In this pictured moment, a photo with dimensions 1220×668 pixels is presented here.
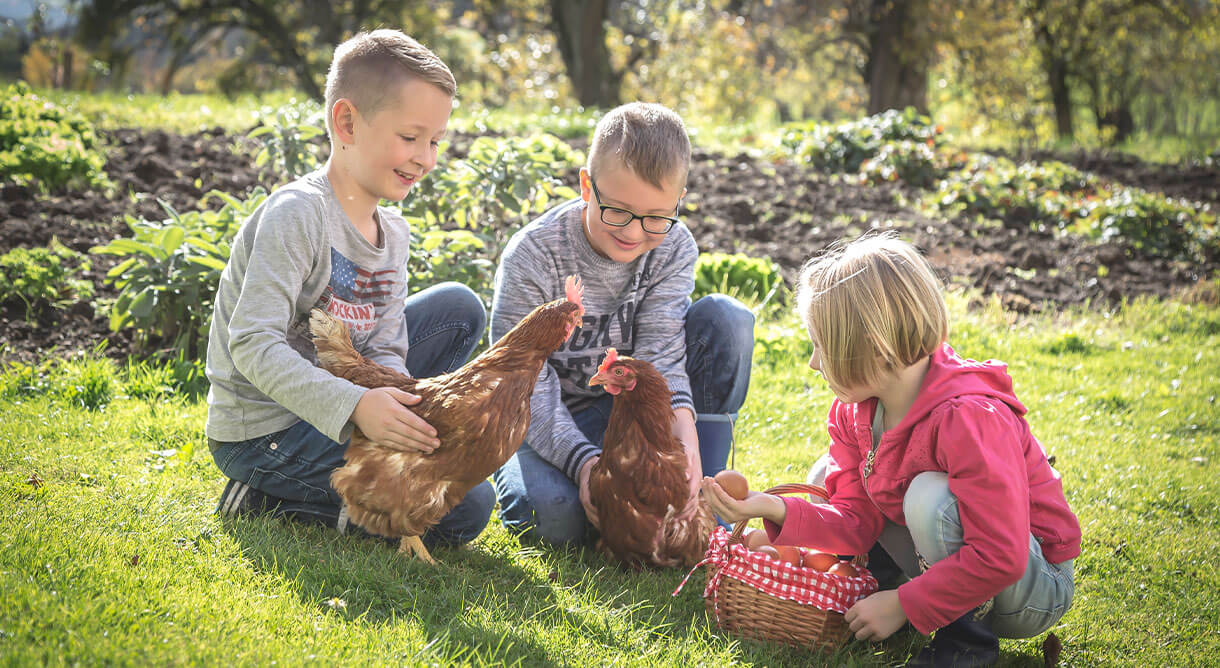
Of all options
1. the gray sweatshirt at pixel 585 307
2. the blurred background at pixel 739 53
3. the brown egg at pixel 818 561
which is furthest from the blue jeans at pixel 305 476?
the blurred background at pixel 739 53

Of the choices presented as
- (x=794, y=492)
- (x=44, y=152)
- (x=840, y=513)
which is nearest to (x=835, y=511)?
(x=840, y=513)

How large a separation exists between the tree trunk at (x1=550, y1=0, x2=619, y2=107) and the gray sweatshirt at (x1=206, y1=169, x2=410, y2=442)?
1440cm

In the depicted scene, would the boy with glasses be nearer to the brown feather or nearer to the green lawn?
the green lawn

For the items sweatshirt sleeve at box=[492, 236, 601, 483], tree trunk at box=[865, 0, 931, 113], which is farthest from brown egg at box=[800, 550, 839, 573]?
tree trunk at box=[865, 0, 931, 113]

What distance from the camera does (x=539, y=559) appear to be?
2.95 metres

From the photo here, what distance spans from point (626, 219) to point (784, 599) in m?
1.35

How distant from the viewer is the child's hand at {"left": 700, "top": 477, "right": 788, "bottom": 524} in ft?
8.26

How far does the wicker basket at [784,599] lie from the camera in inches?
95.9

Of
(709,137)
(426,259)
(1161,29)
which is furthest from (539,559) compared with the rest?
(1161,29)

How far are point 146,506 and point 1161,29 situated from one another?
1950 cm

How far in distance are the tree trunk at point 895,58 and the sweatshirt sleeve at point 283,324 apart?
14.0 metres

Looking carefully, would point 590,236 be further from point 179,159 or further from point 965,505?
point 179,159

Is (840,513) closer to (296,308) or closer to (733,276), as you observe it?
(296,308)

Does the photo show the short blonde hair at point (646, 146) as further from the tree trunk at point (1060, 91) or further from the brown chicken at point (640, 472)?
the tree trunk at point (1060, 91)
